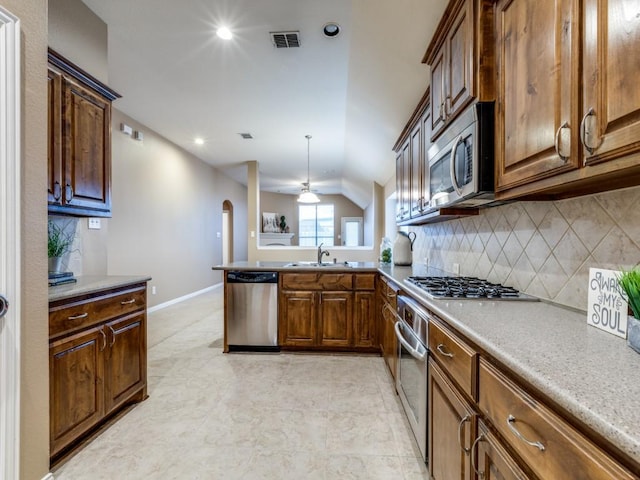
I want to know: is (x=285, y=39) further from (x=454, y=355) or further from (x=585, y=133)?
(x=454, y=355)

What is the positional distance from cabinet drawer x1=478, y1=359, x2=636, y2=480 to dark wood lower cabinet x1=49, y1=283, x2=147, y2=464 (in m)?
1.96

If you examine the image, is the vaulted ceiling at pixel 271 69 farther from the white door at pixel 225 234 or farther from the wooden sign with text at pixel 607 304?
the white door at pixel 225 234

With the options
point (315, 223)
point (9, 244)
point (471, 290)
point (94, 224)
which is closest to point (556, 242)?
point (471, 290)

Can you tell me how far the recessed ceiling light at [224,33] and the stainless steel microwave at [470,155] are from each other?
6.71 ft

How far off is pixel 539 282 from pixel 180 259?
583 centimetres

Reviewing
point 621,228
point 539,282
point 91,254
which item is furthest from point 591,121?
point 91,254

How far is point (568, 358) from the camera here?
0.80m

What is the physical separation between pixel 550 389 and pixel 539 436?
0.14 meters

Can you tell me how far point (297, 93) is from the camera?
12.5 feet

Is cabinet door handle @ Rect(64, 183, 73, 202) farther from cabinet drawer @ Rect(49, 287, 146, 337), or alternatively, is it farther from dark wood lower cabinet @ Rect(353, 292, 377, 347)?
dark wood lower cabinet @ Rect(353, 292, 377, 347)

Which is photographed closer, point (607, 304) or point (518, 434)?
point (518, 434)

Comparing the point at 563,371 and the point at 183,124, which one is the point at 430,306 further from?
the point at 183,124

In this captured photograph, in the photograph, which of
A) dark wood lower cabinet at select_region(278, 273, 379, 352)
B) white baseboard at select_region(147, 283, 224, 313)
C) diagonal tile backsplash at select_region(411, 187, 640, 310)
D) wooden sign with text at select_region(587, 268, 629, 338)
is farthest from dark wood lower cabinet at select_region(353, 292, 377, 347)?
white baseboard at select_region(147, 283, 224, 313)

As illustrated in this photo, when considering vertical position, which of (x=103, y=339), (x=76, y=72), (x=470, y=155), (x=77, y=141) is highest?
(x=76, y=72)
